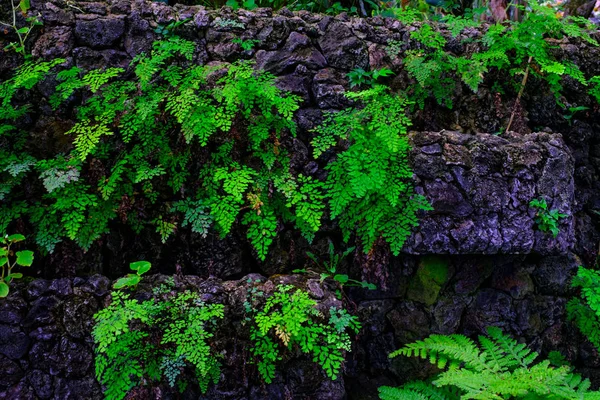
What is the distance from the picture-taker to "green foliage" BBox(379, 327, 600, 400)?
313 centimetres

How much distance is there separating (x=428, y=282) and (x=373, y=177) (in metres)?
1.25

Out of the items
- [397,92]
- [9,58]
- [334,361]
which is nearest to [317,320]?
[334,361]

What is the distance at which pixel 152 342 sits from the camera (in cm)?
323

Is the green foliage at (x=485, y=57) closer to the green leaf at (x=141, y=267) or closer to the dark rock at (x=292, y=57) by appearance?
the dark rock at (x=292, y=57)

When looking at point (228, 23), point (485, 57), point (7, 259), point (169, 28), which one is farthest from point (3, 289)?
point (485, 57)

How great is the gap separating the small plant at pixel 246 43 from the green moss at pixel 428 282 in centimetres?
263

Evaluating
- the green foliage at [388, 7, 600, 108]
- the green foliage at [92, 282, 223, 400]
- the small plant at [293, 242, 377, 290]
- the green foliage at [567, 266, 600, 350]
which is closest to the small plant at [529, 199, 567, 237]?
the green foliage at [567, 266, 600, 350]

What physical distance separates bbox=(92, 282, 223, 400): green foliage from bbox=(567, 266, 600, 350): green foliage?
135 inches

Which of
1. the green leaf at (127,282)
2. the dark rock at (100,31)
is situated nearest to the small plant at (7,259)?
the green leaf at (127,282)

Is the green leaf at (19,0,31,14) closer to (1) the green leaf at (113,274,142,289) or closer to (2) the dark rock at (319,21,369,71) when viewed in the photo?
(1) the green leaf at (113,274,142,289)

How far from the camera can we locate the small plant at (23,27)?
12.5 ft

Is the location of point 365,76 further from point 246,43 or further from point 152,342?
point 152,342

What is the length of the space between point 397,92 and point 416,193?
122 centimetres

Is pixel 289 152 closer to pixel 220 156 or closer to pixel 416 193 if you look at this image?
pixel 220 156
